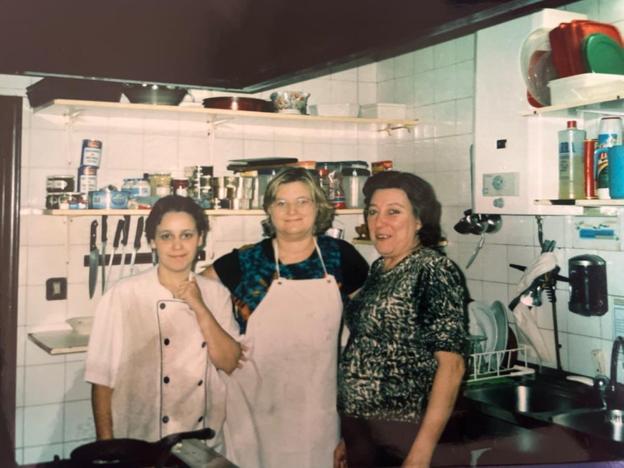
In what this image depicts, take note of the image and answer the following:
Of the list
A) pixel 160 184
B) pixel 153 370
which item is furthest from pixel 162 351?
pixel 160 184

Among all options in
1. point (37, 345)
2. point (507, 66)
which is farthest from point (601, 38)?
point (37, 345)

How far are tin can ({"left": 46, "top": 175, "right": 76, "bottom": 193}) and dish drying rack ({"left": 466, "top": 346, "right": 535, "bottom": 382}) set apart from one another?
0.99m

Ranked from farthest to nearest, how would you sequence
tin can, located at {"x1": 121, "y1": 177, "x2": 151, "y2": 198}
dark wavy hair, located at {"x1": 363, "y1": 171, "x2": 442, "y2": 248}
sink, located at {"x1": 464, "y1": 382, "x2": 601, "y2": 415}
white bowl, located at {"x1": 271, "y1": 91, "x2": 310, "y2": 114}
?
white bowl, located at {"x1": 271, "y1": 91, "x2": 310, "y2": 114}, sink, located at {"x1": 464, "y1": 382, "x2": 601, "y2": 415}, tin can, located at {"x1": 121, "y1": 177, "x2": 151, "y2": 198}, dark wavy hair, located at {"x1": 363, "y1": 171, "x2": 442, "y2": 248}

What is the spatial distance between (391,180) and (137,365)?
576 millimetres

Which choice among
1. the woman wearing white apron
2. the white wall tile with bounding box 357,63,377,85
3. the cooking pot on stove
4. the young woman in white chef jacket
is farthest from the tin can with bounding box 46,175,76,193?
the white wall tile with bounding box 357,63,377,85

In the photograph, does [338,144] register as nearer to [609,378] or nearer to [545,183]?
[545,183]

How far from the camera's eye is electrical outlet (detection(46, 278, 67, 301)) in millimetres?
1255

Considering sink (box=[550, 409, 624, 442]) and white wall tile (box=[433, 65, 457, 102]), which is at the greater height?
white wall tile (box=[433, 65, 457, 102])

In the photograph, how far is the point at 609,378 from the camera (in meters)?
1.28

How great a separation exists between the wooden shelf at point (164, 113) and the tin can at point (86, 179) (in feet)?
0.39

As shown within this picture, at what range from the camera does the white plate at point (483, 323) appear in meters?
1.47

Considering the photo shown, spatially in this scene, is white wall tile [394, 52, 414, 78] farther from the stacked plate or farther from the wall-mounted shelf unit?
the stacked plate

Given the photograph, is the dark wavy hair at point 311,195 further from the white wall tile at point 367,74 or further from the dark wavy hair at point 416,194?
the white wall tile at point 367,74

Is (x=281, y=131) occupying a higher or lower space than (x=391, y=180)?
higher
